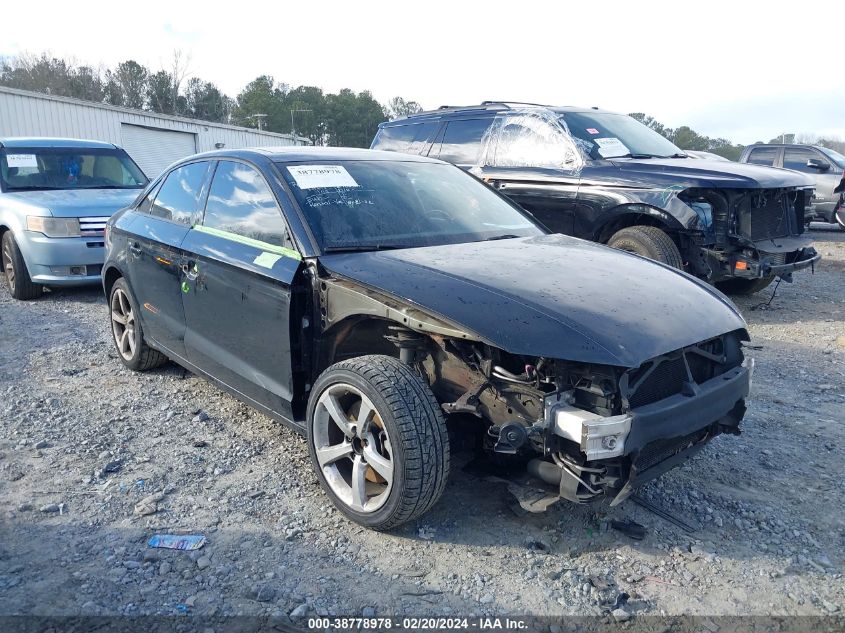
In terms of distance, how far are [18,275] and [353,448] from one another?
6.09 metres

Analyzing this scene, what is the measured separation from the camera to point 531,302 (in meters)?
2.78

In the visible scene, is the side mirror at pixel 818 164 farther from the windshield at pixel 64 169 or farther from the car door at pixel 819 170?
the windshield at pixel 64 169

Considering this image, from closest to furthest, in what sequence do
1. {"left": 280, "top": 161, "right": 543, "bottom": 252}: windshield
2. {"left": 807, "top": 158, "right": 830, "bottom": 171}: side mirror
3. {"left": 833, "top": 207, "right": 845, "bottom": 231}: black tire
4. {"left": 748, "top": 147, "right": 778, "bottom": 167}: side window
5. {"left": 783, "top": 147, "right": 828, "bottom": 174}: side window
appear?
{"left": 280, "top": 161, "right": 543, "bottom": 252}: windshield
{"left": 833, "top": 207, "right": 845, "bottom": 231}: black tire
{"left": 807, "top": 158, "right": 830, "bottom": 171}: side mirror
{"left": 783, "top": 147, "right": 828, "bottom": 174}: side window
{"left": 748, "top": 147, "right": 778, "bottom": 167}: side window

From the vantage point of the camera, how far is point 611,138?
7188mm

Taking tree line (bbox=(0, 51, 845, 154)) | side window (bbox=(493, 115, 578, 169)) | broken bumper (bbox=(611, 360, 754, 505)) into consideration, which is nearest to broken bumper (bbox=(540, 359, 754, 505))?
broken bumper (bbox=(611, 360, 754, 505))

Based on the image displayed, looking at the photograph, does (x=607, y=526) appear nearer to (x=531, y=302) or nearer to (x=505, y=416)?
(x=505, y=416)

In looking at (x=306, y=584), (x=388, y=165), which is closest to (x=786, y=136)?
(x=388, y=165)

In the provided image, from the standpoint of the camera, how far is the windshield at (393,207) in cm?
347

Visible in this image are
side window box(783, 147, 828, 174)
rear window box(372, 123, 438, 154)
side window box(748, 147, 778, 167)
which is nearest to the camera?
rear window box(372, 123, 438, 154)

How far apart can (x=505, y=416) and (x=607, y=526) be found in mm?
817

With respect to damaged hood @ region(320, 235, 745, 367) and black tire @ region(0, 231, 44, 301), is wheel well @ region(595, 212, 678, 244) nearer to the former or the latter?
damaged hood @ region(320, 235, 745, 367)

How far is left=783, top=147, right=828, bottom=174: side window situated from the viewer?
44.7 feet

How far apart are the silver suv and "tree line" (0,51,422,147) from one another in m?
36.0

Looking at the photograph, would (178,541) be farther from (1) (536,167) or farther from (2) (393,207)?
(1) (536,167)
